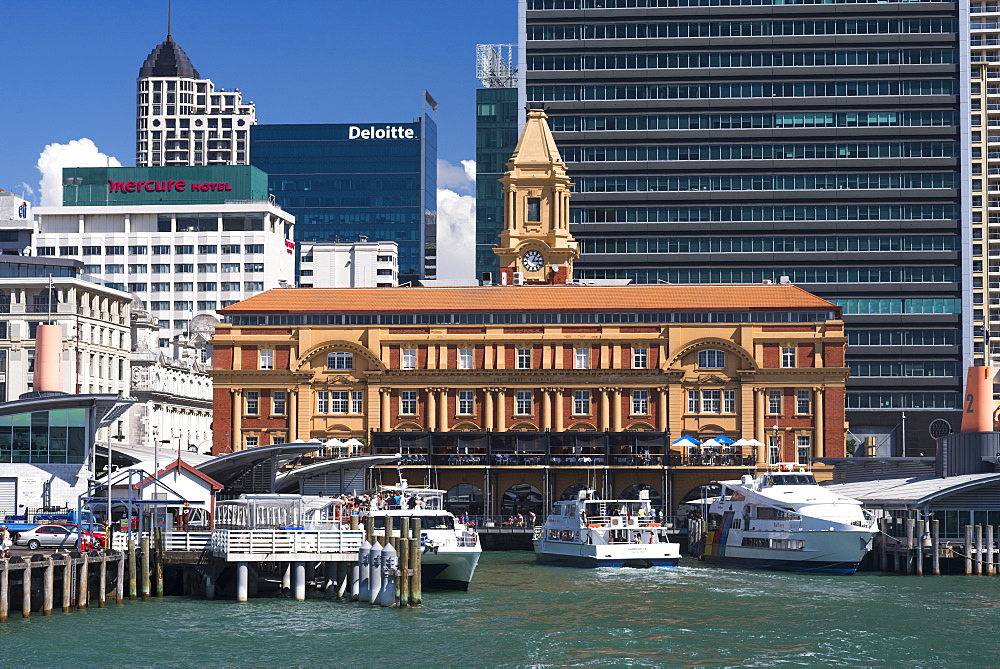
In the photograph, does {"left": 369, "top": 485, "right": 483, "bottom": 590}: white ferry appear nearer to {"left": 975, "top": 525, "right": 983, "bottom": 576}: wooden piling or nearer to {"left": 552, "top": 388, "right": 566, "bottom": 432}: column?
{"left": 975, "top": 525, "right": 983, "bottom": 576}: wooden piling

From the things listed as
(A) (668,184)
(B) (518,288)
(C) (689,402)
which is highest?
(A) (668,184)

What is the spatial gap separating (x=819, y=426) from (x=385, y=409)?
3878 cm

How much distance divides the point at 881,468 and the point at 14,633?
266ft

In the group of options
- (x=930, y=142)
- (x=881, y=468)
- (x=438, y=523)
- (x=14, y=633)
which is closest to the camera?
(x=14, y=633)

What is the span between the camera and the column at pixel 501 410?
483 feet

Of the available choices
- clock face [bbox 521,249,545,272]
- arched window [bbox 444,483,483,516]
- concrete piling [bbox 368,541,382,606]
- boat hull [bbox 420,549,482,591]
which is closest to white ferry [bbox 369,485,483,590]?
boat hull [bbox 420,549,482,591]

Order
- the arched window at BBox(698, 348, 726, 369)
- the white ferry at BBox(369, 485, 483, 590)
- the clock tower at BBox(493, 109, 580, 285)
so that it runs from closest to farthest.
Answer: the white ferry at BBox(369, 485, 483, 590)
the arched window at BBox(698, 348, 726, 369)
the clock tower at BBox(493, 109, 580, 285)

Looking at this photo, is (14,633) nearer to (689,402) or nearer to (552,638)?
(552,638)

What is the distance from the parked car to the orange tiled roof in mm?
66518

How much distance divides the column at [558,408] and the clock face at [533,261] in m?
29.9

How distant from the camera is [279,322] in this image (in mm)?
150000

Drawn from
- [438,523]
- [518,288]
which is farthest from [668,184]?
[438,523]

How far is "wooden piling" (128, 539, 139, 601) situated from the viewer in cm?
7762

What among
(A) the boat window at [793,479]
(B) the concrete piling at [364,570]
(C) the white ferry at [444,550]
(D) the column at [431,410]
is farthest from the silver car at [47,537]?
(D) the column at [431,410]
